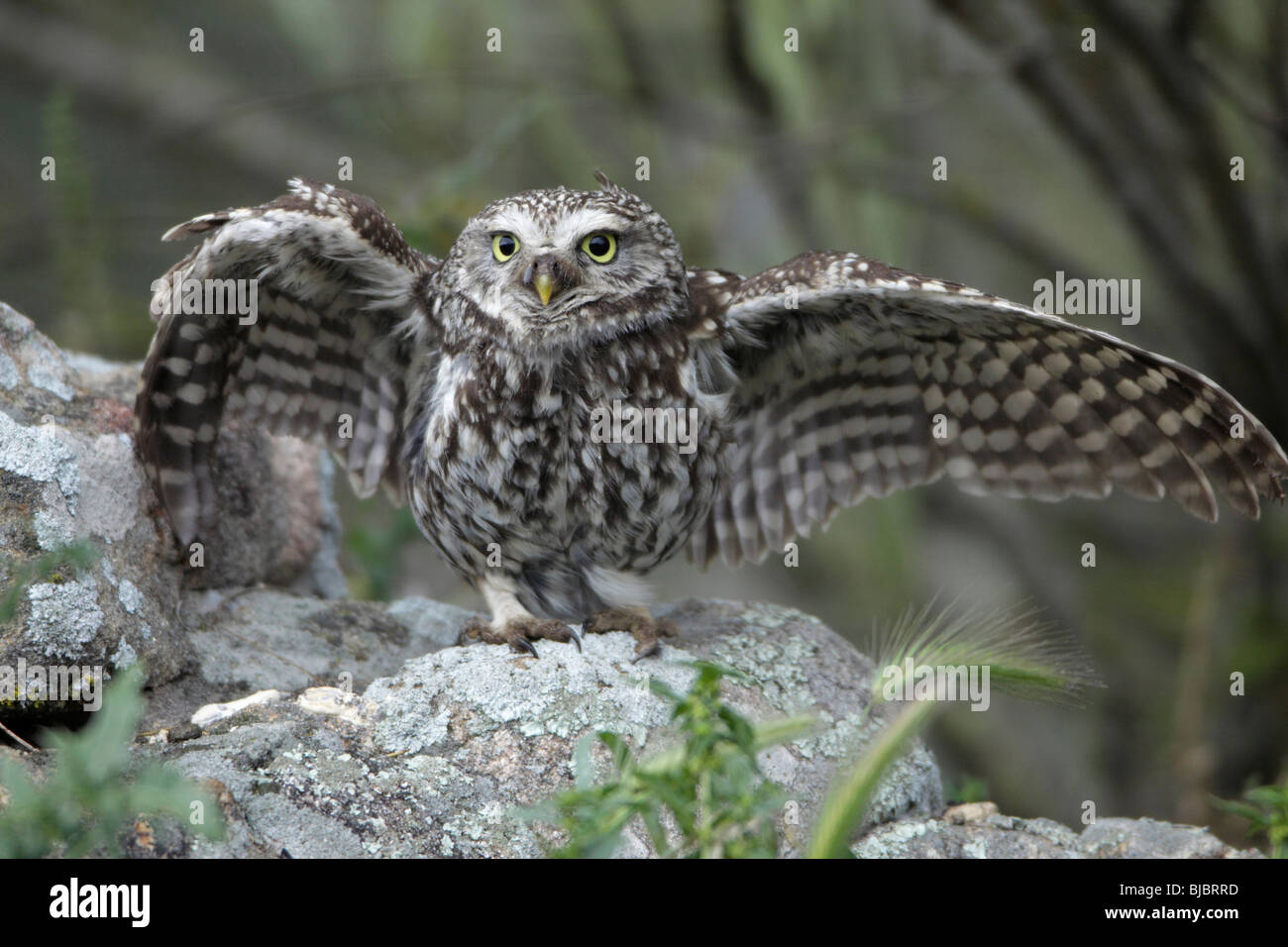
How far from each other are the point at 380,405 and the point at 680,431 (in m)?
1.21

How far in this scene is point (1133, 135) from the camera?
663cm

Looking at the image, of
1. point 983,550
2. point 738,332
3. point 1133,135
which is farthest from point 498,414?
point 983,550

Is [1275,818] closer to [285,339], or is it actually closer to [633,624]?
[633,624]

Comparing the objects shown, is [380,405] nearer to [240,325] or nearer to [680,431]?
[240,325]

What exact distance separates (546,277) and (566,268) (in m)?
0.08

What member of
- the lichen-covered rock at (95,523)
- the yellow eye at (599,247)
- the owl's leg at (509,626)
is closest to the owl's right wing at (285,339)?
the lichen-covered rock at (95,523)

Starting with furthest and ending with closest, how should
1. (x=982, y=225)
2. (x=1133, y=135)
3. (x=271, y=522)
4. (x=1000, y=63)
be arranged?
(x=982, y=225)
(x=1133, y=135)
(x=1000, y=63)
(x=271, y=522)

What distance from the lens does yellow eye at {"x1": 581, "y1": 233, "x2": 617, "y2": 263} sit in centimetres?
415

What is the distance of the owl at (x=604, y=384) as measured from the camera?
383 centimetres

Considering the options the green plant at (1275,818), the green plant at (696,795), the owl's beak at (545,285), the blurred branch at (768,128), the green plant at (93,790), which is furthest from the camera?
the blurred branch at (768,128)

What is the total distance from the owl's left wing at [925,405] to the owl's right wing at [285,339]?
1.11 metres

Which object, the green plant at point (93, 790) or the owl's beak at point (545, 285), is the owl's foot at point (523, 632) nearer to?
the owl's beak at point (545, 285)

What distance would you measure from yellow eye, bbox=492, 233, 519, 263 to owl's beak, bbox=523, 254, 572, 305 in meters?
0.17

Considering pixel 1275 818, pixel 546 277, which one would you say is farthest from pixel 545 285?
pixel 1275 818
